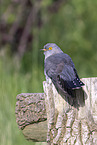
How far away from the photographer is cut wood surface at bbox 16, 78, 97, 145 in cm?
218

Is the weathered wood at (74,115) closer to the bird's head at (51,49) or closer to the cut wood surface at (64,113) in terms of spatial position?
the cut wood surface at (64,113)

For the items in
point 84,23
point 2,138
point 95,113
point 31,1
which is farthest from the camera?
point 31,1

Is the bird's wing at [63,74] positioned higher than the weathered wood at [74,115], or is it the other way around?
the bird's wing at [63,74]

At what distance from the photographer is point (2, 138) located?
3621 millimetres

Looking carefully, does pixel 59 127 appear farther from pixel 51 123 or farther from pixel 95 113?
pixel 95 113

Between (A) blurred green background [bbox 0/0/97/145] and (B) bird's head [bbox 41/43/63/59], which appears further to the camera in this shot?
(A) blurred green background [bbox 0/0/97/145]

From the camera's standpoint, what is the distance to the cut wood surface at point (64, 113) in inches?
85.7

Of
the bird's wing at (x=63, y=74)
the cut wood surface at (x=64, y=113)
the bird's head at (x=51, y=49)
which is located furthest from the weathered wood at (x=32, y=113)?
the bird's head at (x=51, y=49)

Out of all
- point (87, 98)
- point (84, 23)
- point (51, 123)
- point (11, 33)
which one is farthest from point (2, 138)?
point (11, 33)

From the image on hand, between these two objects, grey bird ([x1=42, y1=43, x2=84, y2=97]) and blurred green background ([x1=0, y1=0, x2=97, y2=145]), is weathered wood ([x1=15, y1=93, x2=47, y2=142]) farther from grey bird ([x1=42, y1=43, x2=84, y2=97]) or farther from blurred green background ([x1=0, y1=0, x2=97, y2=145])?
blurred green background ([x1=0, y1=0, x2=97, y2=145])

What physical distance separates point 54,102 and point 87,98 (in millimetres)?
244

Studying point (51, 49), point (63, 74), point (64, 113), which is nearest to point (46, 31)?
point (51, 49)

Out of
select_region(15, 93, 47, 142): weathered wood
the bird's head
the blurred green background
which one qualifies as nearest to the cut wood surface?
select_region(15, 93, 47, 142): weathered wood

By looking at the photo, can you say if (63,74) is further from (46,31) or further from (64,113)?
(46,31)
